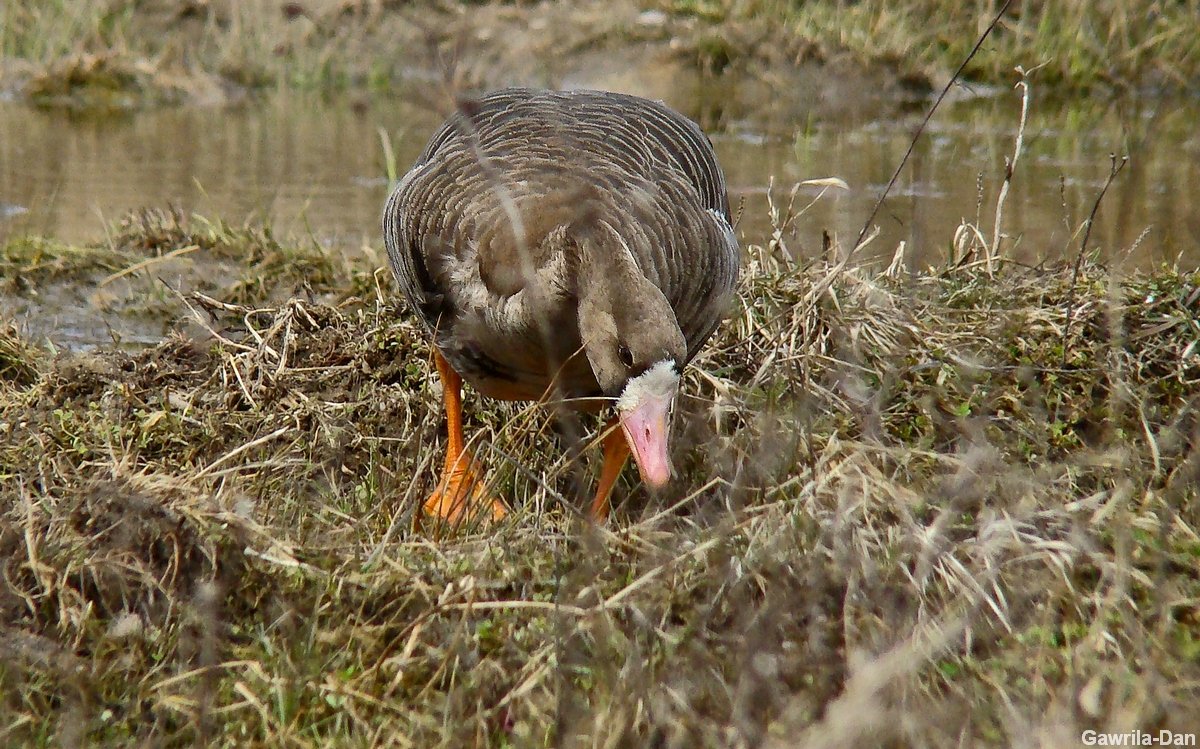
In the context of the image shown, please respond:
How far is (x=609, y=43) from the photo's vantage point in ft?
40.0

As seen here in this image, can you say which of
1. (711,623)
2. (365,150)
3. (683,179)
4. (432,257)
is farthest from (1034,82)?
(711,623)

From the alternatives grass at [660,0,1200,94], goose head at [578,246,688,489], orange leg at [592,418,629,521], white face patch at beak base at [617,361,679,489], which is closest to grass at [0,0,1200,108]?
grass at [660,0,1200,94]

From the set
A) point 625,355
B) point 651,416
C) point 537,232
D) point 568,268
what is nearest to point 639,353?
point 625,355

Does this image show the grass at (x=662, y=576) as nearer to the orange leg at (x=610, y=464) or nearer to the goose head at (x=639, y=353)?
the orange leg at (x=610, y=464)

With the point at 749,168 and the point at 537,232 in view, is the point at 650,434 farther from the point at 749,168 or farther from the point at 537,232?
A: the point at 749,168

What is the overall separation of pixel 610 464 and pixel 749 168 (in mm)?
4976

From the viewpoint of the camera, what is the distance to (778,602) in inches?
121

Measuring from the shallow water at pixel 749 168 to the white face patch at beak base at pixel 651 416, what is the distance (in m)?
2.52

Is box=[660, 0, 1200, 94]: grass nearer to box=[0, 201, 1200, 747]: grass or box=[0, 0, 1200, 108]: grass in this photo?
box=[0, 0, 1200, 108]: grass

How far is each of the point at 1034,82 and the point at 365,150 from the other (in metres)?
6.27

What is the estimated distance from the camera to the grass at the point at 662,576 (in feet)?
9.53

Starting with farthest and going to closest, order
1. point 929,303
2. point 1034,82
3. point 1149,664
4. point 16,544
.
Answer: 1. point 1034,82
2. point 929,303
3. point 16,544
4. point 1149,664

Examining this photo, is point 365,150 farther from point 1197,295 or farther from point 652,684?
point 652,684

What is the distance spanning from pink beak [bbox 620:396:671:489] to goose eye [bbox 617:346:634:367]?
4.4 inches
